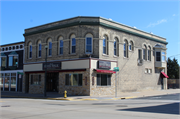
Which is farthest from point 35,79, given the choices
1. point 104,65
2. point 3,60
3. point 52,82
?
point 104,65

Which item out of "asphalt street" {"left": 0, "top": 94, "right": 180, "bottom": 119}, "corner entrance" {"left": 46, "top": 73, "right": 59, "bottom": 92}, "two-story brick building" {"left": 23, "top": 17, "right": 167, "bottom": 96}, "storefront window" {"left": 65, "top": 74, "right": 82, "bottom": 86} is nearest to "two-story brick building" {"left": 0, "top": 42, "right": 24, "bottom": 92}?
"two-story brick building" {"left": 23, "top": 17, "right": 167, "bottom": 96}

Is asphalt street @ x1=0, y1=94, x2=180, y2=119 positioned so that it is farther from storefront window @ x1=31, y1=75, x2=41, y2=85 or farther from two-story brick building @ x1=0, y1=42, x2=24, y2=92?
two-story brick building @ x1=0, y1=42, x2=24, y2=92

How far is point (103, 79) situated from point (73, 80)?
3.77m

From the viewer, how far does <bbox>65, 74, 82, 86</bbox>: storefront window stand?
79.7 ft

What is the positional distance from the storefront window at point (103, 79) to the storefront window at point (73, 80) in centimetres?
233

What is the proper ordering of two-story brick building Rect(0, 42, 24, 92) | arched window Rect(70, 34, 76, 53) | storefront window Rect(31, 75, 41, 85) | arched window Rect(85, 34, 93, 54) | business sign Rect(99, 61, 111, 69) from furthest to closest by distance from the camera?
two-story brick building Rect(0, 42, 24, 92)
storefront window Rect(31, 75, 41, 85)
arched window Rect(70, 34, 76, 53)
arched window Rect(85, 34, 93, 54)
business sign Rect(99, 61, 111, 69)

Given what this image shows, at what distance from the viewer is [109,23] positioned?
26188mm

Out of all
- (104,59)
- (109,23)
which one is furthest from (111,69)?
(109,23)

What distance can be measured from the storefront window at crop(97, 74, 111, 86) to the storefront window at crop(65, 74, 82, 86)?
7.65ft

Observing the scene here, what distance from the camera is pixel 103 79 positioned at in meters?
24.9

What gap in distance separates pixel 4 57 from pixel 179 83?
3737 cm

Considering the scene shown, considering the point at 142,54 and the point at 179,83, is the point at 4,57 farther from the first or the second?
the point at 179,83

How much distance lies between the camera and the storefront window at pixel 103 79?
24359mm

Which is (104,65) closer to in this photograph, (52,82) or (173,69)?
(52,82)
